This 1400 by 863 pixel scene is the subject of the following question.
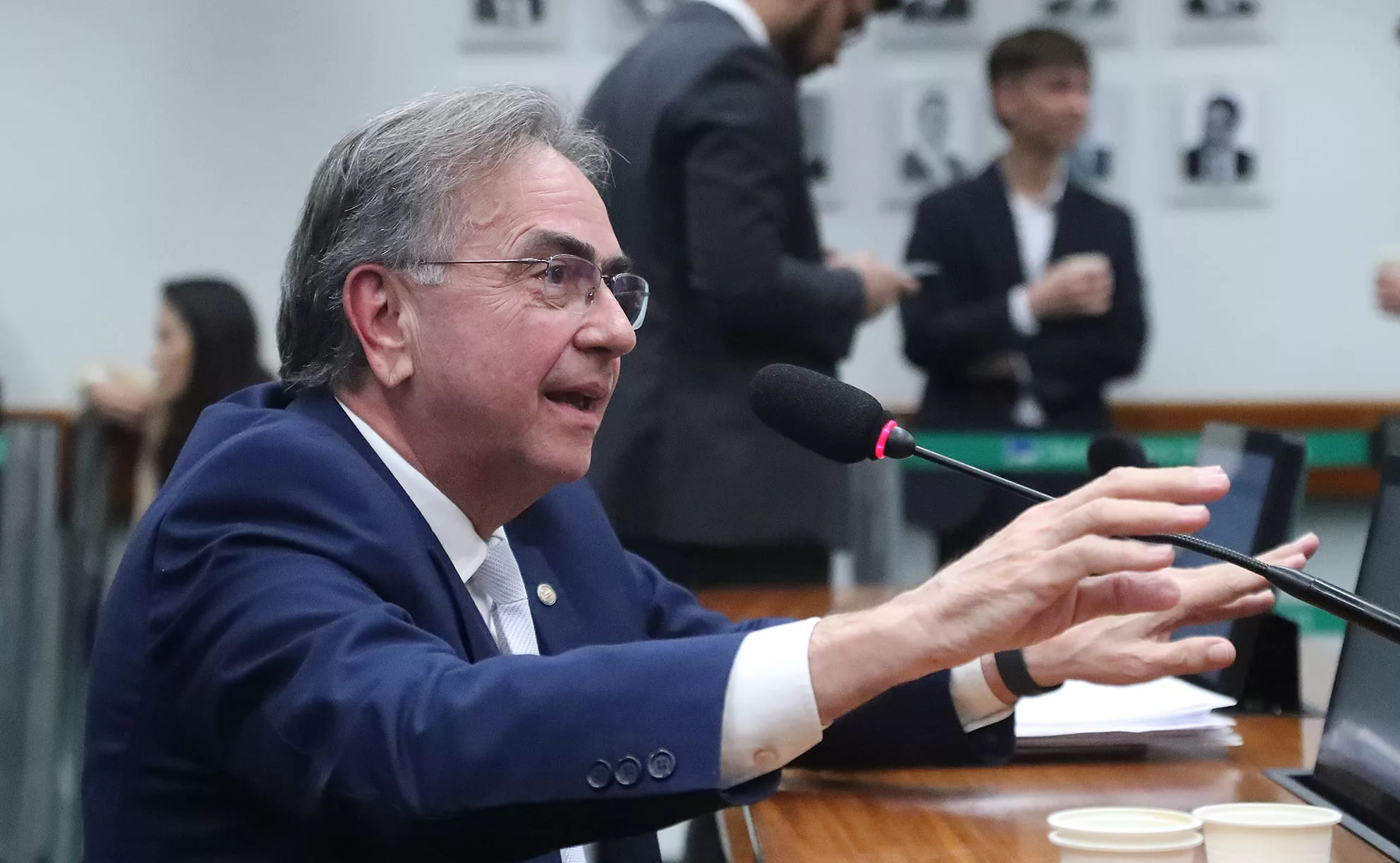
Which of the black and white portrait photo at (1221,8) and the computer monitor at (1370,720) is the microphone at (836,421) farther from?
the black and white portrait photo at (1221,8)

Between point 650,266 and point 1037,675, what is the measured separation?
1.26m

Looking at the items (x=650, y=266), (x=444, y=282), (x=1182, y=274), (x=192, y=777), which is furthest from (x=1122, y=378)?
(x=192, y=777)

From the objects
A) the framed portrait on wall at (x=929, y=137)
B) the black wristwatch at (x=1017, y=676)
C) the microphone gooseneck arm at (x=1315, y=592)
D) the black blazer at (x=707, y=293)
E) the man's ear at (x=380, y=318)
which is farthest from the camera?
the framed portrait on wall at (x=929, y=137)

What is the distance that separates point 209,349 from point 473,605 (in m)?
2.88

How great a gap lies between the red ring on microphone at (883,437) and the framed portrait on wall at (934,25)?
363 cm

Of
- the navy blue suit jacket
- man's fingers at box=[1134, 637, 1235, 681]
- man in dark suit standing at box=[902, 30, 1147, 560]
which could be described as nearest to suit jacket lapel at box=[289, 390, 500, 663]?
the navy blue suit jacket

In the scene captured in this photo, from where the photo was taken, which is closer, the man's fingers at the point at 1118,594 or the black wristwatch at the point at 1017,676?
the man's fingers at the point at 1118,594

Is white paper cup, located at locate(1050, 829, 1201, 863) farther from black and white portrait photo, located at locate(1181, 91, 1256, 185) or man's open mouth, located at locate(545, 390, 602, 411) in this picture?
black and white portrait photo, located at locate(1181, 91, 1256, 185)

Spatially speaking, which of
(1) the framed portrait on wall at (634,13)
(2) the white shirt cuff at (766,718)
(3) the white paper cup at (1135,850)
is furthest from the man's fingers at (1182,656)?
(1) the framed portrait on wall at (634,13)

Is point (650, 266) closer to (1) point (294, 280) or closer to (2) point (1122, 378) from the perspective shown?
(1) point (294, 280)

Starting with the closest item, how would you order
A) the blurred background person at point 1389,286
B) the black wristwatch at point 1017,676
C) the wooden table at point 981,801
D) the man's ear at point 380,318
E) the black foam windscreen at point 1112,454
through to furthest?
the wooden table at point 981,801 → the man's ear at point 380,318 → the black wristwatch at point 1017,676 → the black foam windscreen at point 1112,454 → the blurred background person at point 1389,286

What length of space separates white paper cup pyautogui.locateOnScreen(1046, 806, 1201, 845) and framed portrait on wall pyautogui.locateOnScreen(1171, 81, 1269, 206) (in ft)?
13.0

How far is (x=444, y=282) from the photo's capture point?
4.30 ft

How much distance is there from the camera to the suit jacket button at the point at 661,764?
976mm
